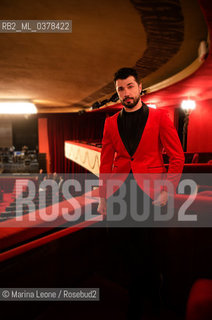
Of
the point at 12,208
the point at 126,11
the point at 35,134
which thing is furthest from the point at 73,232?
the point at 35,134

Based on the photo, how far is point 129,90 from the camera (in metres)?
1.46

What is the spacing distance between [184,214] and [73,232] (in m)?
0.85

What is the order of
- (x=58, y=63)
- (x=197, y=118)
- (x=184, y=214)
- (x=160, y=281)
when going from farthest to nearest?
(x=197, y=118)
(x=58, y=63)
(x=160, y=281)
(x=184, y=214)

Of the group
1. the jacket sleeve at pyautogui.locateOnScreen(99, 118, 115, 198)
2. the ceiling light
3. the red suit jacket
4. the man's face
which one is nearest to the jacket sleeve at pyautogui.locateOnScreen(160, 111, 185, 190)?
the red suit jacket

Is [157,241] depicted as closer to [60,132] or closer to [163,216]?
[163,216]

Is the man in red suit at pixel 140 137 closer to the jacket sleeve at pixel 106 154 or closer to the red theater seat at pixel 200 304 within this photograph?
Result: the jacket sleeve at pixel 106 154

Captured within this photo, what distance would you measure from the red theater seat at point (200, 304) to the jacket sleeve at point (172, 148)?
63 cm

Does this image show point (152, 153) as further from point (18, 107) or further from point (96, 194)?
point (18, 107)

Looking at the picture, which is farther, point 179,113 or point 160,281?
point 179,113

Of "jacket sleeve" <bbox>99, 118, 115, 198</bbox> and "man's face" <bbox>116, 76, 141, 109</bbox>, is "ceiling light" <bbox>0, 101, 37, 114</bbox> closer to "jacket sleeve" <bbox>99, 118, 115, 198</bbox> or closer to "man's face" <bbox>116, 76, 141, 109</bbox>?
"jacket sleeve" <bbox>99, 118, 115, 198</bbox>

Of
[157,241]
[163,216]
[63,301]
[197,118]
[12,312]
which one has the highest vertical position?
[197,118]

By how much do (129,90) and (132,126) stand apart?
9.2 inches

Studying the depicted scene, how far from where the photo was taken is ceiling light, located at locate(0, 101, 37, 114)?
8.02m

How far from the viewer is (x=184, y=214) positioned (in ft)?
5.30
